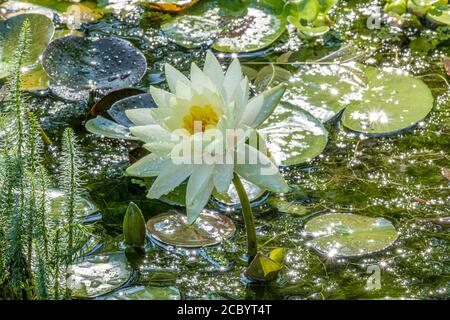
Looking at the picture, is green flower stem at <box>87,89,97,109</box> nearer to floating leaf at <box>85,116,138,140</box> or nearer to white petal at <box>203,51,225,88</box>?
floating leaf at <box>85,116,138,140</box>

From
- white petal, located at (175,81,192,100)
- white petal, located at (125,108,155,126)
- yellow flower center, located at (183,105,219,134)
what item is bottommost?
white petal, located at (125,108,155,126)

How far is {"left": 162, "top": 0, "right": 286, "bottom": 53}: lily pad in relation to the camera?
4.05 meters

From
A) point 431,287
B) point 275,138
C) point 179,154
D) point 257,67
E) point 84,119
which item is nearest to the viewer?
point 179,154

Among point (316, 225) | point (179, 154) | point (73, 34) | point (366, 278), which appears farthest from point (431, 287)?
point (73, 34)

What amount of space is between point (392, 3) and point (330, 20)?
337mm

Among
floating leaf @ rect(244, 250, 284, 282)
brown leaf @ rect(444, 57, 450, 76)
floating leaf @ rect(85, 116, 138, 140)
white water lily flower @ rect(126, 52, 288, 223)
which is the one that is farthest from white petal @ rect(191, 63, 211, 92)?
brown leaf @ rect(444, 57, 450, 76)

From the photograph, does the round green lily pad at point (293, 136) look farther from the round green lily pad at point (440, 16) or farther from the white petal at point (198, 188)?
the round green lily pad at point (440, 16)

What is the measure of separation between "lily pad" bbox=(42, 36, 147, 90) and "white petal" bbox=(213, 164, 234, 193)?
1.37m

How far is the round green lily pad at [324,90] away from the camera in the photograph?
139 inches

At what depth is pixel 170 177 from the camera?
257 cm

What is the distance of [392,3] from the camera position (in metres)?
4.21

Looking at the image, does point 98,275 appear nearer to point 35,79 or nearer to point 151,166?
point 151,166

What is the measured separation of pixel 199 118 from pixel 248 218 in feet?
1.36

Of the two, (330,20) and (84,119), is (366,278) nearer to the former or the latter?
(84,119)
